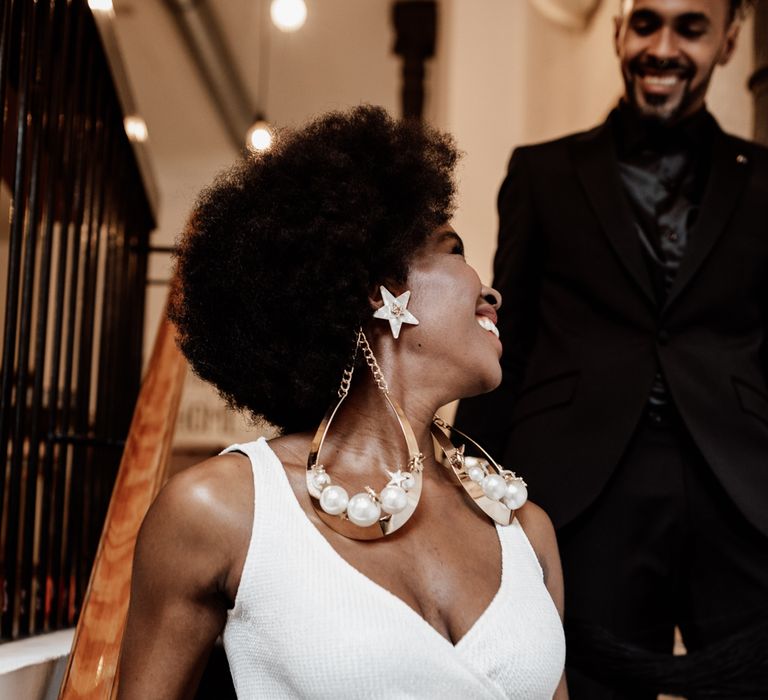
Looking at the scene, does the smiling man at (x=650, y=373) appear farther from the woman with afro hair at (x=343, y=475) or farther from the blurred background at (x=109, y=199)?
the blurred background at (x=109, y=199)

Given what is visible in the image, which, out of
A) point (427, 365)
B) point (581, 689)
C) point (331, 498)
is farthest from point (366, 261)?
point (581, 689)

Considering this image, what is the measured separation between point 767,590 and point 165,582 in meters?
1.33

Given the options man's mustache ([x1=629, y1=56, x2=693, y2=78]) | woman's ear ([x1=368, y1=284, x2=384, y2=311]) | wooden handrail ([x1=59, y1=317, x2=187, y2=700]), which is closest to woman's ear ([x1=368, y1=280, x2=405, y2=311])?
woman's ear ([x1=368, y1=284, x2=384, y2=311])

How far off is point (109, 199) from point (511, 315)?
1.50 metres

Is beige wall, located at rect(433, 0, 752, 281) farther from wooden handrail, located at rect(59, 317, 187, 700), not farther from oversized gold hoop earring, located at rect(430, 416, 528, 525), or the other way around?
oversized gold hoop earring, located at rect(430, 416, 528, 525)

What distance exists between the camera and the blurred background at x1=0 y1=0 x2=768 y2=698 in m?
2.14

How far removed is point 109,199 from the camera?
328cm

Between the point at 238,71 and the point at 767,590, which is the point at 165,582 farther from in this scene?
the point at 238,71

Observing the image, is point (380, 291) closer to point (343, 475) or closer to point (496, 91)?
point (343, 475)

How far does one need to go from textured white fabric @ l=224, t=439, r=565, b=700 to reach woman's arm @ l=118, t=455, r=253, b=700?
0.11ft

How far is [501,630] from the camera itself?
1.57m

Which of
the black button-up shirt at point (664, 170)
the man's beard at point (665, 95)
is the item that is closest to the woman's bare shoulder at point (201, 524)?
the black button-up shirt at point (664, 170)

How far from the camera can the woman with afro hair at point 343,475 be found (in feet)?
4.78

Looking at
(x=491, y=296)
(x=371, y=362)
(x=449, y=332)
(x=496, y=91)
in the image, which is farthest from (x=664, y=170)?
(x=496, y=91)
